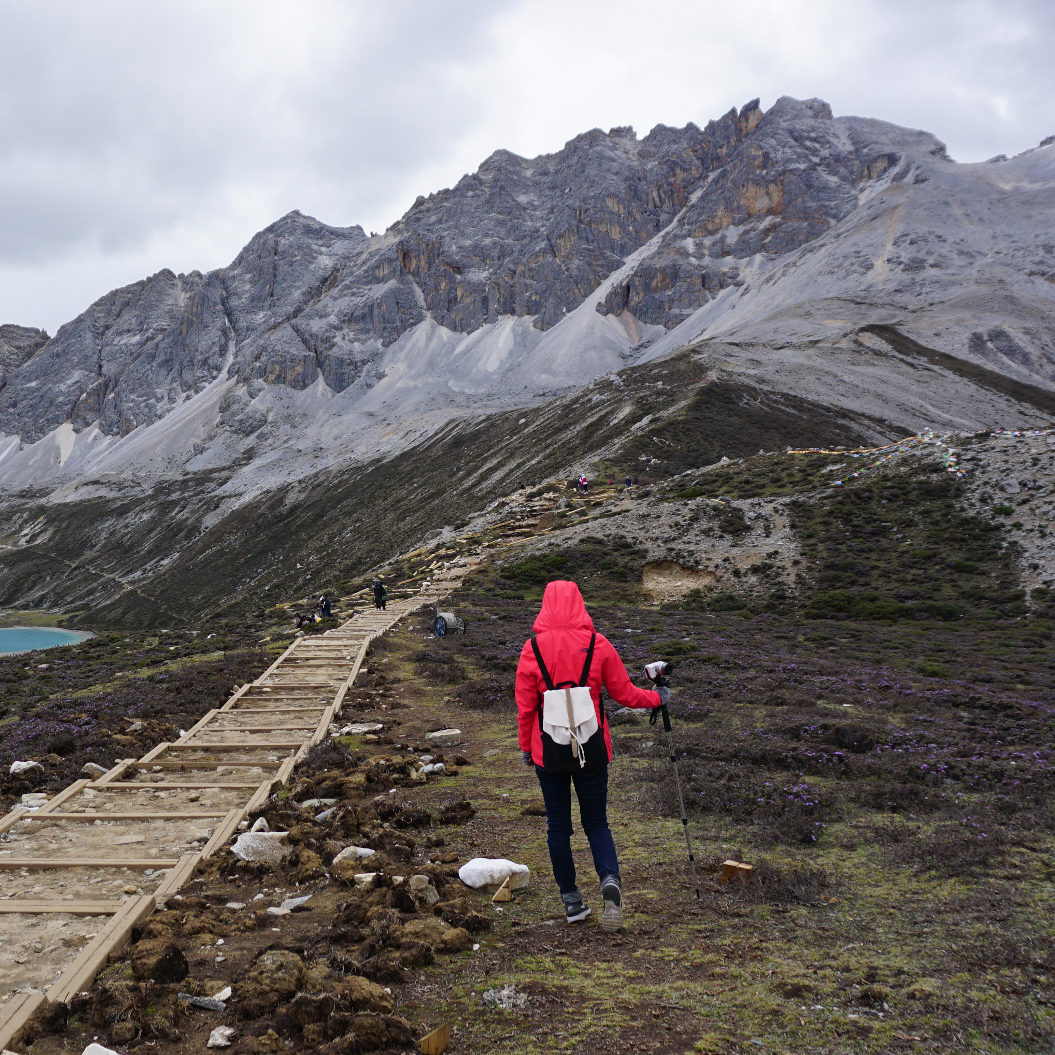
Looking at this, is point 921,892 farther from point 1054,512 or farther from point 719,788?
point 1054,512

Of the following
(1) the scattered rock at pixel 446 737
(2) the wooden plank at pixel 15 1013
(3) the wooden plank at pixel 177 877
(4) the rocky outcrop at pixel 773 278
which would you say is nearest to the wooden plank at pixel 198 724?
(1) the scattered rock at pixel 446 737

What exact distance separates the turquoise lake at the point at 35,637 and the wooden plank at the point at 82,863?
87.9 m

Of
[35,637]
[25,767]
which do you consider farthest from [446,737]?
[35,637]

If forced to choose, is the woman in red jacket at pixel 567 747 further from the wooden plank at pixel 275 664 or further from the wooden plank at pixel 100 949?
the wooden plank at pixel 275 664

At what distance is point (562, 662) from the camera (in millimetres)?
5344

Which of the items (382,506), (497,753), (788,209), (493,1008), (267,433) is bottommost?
(497,753)

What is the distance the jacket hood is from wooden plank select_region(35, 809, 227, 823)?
15.9ft

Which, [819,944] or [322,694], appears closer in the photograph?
[819,944]

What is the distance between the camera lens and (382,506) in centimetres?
9275

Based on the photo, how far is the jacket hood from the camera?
552cm

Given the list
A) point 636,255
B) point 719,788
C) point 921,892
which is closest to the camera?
point 921,892

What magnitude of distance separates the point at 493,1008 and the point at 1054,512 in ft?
114

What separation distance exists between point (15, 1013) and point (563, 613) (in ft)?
13.7

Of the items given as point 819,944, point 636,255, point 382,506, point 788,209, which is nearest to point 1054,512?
point 819,944
